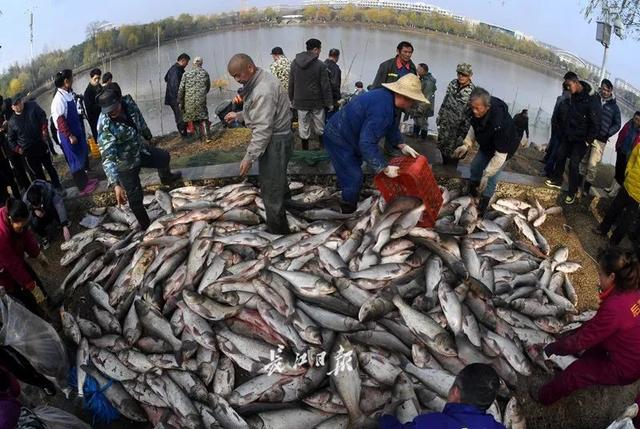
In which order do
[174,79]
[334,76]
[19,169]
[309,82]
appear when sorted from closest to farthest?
[19,169]
[309,82]
[334,76]
[174,79]

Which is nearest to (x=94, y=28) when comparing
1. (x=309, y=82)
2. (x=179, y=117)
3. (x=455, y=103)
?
(x=179, y=117)

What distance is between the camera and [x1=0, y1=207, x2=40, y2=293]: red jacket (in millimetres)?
3846

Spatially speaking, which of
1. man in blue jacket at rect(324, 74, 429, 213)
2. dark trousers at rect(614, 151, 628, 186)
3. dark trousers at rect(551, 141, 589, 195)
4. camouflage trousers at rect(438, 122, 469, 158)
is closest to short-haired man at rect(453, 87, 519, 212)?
camouflage trousers at rect(438, 122, 469, 158)

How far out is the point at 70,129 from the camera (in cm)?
616

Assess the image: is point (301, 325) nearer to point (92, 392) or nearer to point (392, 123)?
point (92, 392)

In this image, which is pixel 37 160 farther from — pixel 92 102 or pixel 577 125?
pixel 577 125

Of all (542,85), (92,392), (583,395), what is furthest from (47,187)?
(542,85)

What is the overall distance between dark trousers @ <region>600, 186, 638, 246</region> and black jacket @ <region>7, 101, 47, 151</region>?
6966 millimetres

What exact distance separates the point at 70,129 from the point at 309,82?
317 cm

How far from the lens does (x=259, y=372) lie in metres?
3.75

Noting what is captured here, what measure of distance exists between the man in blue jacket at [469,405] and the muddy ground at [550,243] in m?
1.69

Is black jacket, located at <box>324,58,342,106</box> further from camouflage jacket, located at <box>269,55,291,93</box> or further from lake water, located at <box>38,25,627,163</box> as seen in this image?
lake water, located at <box>38,25,627,163</box>

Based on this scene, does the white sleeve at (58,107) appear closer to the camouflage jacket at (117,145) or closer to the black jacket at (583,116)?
the camouflage jacket at (117,145)

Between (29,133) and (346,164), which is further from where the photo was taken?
→ (29,133)
